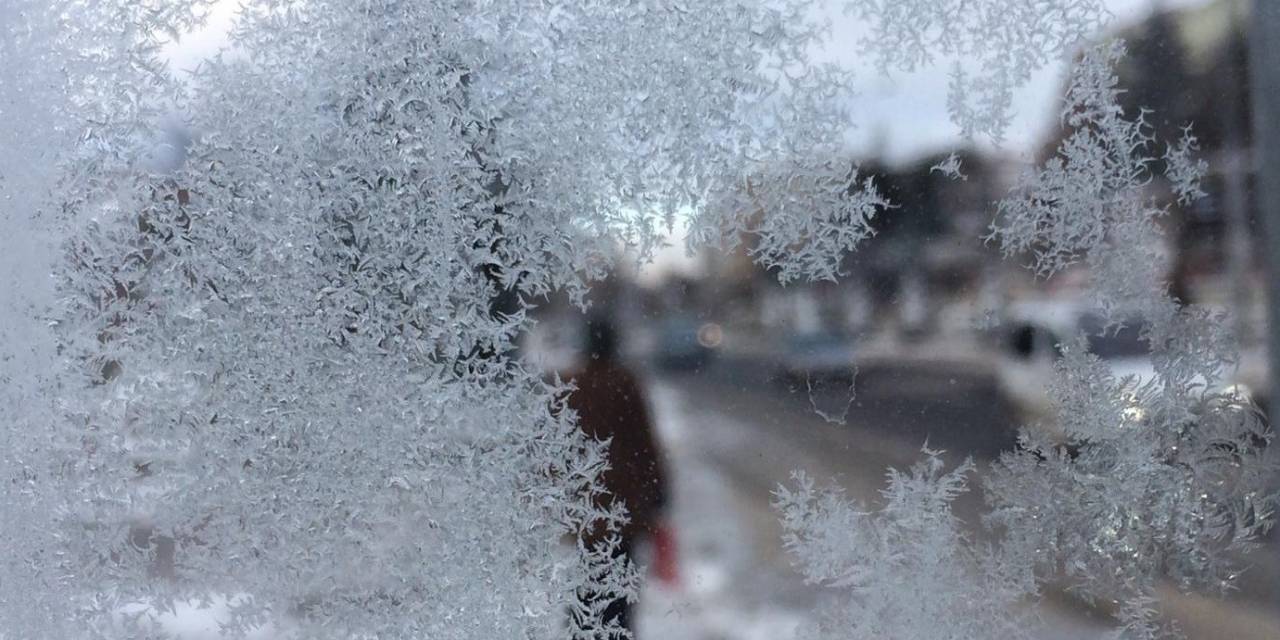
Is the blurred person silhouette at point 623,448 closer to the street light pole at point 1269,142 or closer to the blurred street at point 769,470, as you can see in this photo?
the blurred street at point 769,470

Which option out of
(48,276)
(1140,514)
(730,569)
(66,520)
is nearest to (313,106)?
(48,276)

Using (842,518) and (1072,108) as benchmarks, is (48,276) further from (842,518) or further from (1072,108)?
(1072,108)

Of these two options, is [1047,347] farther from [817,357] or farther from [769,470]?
[769,470]

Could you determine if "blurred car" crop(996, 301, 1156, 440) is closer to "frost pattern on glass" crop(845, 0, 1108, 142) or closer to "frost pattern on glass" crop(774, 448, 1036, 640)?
"frost pattern on glass" crop(774, 448, 1036, 640)

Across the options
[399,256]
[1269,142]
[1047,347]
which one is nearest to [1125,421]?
[1047,347]

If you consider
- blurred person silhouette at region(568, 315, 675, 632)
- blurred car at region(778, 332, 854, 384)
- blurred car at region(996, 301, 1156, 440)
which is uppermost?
blurred car at region(996, 301, 1156, 440)

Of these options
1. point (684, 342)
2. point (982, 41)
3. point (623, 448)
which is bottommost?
point (623, 448)

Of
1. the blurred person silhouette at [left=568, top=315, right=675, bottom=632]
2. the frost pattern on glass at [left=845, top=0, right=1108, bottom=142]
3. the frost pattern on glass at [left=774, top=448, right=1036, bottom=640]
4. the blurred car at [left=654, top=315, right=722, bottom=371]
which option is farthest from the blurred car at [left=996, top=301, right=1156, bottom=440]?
the blurred person silhouette at [left=568, top=315, right=675, bottom=632]

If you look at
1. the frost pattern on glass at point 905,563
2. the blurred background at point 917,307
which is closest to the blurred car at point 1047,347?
the blurred background at point 917,307
